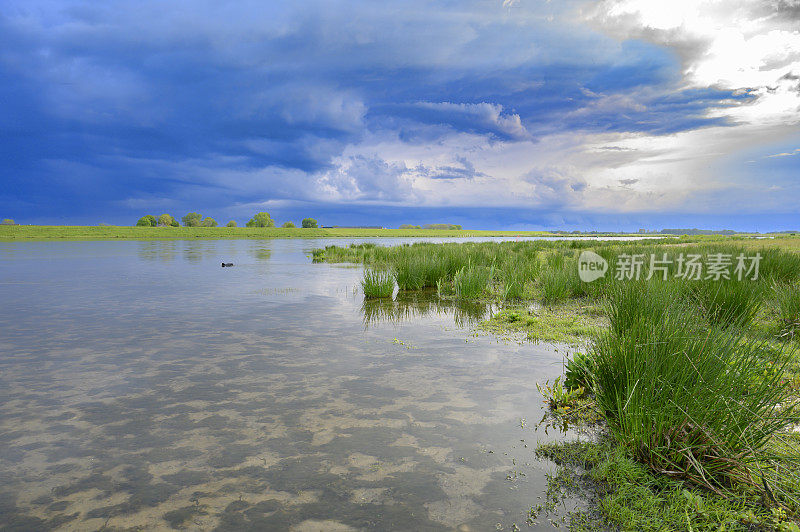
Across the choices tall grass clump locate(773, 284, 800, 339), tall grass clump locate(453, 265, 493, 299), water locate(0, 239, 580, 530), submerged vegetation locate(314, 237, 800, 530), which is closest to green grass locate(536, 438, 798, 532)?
submerged vegetation locate(314, 237, 800, 530)

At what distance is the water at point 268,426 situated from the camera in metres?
2.81

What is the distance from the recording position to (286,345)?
697 centimetres

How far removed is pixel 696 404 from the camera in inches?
116

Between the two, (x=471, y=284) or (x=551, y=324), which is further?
(x=471, y=284)

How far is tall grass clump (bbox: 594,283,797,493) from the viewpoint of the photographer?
2801 millimetres

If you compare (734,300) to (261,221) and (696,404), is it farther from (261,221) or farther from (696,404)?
(261,221)

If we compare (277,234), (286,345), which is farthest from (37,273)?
(277,234)

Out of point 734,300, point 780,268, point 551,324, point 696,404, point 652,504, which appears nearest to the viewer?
point 652,504

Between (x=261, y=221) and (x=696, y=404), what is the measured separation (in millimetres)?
131796

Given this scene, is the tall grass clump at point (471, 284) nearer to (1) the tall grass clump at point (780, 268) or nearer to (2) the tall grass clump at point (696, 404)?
(1) the tall grass clump at point (780, 268)

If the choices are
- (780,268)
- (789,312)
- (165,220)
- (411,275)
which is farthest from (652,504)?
(165,220)

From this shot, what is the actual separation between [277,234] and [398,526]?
95.9 metres

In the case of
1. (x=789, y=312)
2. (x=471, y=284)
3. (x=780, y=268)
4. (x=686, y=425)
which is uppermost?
(x=780, y=268)

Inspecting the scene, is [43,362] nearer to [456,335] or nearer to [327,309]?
[327,309]
